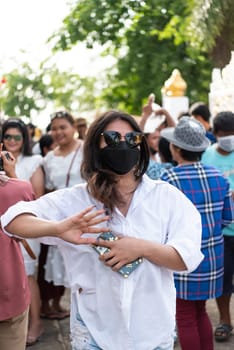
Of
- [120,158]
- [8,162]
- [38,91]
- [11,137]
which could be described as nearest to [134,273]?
[120,158]

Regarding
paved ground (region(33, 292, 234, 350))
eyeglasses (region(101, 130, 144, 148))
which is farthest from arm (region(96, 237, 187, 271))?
paved ground (region(33, 292, 234, 350))

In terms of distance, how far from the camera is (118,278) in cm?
257

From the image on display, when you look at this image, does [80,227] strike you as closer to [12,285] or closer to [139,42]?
[12,285]

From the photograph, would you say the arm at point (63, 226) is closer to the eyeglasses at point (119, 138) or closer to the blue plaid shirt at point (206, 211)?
the eyeglasses at point (119, 138)

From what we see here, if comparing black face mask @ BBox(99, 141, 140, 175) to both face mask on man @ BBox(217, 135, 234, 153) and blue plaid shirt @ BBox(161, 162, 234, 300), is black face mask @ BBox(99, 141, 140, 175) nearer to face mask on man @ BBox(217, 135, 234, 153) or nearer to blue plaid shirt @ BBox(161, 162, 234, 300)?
blue plaid shirt @ BBox(161, 162, 234, 300)

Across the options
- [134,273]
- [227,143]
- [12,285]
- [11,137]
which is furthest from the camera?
[11,137]

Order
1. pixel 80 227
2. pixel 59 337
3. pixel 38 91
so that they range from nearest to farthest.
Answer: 1. pixel 80 227
2. pixel 59 337
3. pixel 38 91

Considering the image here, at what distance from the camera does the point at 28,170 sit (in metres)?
6.06

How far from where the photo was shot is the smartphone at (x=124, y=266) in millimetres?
2547

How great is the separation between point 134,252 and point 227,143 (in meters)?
2.93

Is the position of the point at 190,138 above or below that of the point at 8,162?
above

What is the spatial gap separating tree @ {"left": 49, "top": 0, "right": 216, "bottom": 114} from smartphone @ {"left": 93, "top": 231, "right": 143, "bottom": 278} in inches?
272

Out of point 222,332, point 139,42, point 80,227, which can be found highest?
point 139,42

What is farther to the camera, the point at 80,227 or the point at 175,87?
the point at 175,87
